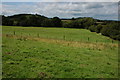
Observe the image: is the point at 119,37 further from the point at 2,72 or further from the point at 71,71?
the point at 2,72

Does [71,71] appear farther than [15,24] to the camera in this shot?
No

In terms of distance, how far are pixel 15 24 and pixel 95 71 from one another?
72.0 m

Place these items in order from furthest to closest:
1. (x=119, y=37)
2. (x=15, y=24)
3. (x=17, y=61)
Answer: (x=15, y=24) < (x=119, y=37) < (x=17, y=61)

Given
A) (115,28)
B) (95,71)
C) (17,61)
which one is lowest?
(95,71)

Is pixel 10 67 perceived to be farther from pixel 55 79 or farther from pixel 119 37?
pixel 119 37

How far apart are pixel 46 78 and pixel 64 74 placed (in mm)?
1345

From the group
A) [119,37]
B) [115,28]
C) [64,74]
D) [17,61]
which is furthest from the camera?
[115,28]

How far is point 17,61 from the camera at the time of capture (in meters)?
9.55

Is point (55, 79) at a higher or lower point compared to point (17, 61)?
lower

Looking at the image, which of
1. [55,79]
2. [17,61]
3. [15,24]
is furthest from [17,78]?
[15,24]

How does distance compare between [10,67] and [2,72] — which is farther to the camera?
[10,67]

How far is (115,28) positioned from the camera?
52.8 m

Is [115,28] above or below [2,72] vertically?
above

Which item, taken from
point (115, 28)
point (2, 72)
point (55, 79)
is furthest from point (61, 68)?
point (115, 28)
